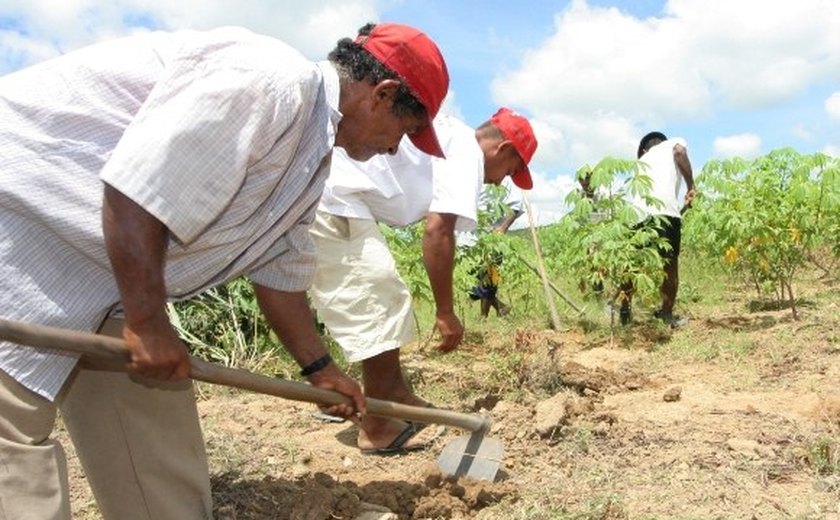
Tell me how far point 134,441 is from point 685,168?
5732 millimetres

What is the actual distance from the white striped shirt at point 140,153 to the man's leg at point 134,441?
35 cm

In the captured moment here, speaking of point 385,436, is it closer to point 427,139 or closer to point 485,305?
point 427,139

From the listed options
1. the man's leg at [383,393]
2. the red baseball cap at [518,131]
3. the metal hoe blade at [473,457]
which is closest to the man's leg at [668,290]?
the red baseball cap at [518,131]

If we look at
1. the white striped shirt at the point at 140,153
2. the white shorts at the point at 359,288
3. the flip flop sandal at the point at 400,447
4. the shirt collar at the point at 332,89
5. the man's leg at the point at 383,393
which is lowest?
the flip flop sandal at the point at 400,447

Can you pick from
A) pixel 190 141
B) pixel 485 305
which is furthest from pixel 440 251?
pixel 485 305

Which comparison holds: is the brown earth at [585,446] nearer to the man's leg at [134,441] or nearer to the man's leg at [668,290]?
the man's leg at [134,441]

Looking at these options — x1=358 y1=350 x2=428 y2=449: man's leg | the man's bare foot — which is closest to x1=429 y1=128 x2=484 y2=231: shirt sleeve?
x1=358 y1=350 x2=428 y2=449: man's leg

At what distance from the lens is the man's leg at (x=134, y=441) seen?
232cm

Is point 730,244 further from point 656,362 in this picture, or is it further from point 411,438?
point 411,438

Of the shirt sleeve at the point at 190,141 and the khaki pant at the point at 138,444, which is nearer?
the shirt sleeve at the point at 190,141

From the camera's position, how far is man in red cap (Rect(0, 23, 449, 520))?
176 cm

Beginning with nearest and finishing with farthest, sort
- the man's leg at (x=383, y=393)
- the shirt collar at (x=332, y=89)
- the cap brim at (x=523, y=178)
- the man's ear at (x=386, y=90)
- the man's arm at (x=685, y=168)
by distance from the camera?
the shirt collar at (x=332, y=89), the man's ear at (x=386, y=90), the man's leg at (x=383, y=393), the cap brim at (x=523, y=178), the man's arm at (x=685, y=168)

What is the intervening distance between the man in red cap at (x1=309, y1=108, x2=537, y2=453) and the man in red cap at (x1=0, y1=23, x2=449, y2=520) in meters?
1.18

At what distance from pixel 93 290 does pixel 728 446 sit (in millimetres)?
2355
